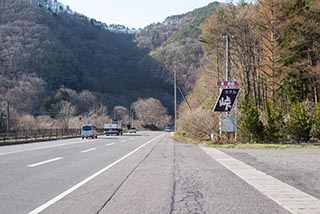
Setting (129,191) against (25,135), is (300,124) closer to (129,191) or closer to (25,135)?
(129,191)

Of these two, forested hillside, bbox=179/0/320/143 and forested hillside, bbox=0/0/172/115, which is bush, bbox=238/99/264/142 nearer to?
forested hillside, bbox=179/0/320/143

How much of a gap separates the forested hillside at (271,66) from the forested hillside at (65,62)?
47.2 meters

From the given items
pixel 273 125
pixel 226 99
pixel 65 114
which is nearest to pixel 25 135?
pixel 226 99

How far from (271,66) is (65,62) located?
2999 inches

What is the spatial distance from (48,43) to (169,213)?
10026cm

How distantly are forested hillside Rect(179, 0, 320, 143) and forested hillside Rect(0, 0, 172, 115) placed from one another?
1858 inches

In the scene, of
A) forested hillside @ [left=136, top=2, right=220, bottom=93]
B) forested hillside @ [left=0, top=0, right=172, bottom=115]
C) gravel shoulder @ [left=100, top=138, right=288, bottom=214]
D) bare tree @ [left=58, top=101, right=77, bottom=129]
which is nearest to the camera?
gravel shoulder @ [left=100, top=138, right=288, bottom=214]

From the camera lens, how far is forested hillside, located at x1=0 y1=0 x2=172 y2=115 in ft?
286

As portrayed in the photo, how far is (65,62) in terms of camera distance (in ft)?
343

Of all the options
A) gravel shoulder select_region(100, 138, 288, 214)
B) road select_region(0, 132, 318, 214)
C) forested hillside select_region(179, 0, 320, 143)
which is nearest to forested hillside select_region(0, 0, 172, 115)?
forested hillside select_region(179, 0, 320, 143)

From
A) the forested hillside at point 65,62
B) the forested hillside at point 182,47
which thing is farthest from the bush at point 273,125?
the forested hillside at point 65,62

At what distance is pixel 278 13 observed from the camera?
113ft

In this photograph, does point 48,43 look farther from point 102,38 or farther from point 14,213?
point 14,213

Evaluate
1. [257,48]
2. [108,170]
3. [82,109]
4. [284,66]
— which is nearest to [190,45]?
[82,109]
